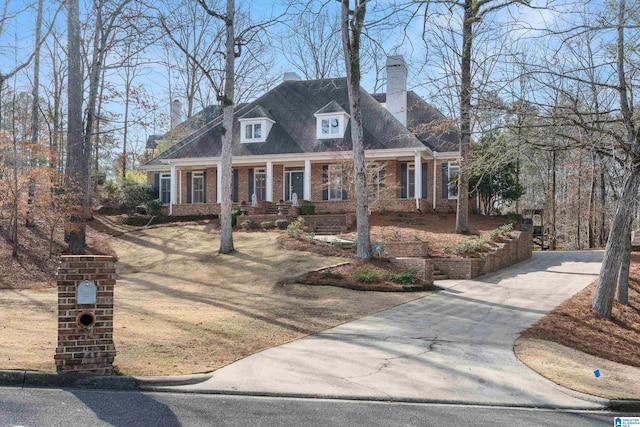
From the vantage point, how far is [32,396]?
5863 millimetres

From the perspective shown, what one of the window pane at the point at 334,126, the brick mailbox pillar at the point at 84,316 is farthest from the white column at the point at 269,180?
the brick mailbox pillar at the point at 84,316

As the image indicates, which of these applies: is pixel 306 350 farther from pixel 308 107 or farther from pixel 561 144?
pixel 308 107

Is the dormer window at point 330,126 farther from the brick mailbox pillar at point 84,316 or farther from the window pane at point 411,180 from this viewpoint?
the brick mailbox pillar at point 84,316

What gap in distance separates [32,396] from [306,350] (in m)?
3.82

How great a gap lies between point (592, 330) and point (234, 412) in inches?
340

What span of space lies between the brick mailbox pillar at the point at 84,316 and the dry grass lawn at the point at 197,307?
0.29m

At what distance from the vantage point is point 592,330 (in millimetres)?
11492

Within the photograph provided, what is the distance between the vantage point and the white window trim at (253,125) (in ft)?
102

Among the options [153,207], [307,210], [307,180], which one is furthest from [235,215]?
[153,207]

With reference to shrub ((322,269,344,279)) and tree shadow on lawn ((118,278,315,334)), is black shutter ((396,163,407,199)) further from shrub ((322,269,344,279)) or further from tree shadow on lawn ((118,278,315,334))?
tree shadow on lawn ((118,278,315,334))

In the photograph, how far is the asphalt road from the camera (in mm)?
5262

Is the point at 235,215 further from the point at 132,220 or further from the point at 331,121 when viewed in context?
the point at 331,121

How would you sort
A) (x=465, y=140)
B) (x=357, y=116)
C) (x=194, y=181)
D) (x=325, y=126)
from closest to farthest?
(x=357, y=116) → (x=465, y=140) → (x=325, y=126) → (x=194, y=181)

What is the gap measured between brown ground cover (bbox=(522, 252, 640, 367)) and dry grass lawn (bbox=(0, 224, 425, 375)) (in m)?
3.46
